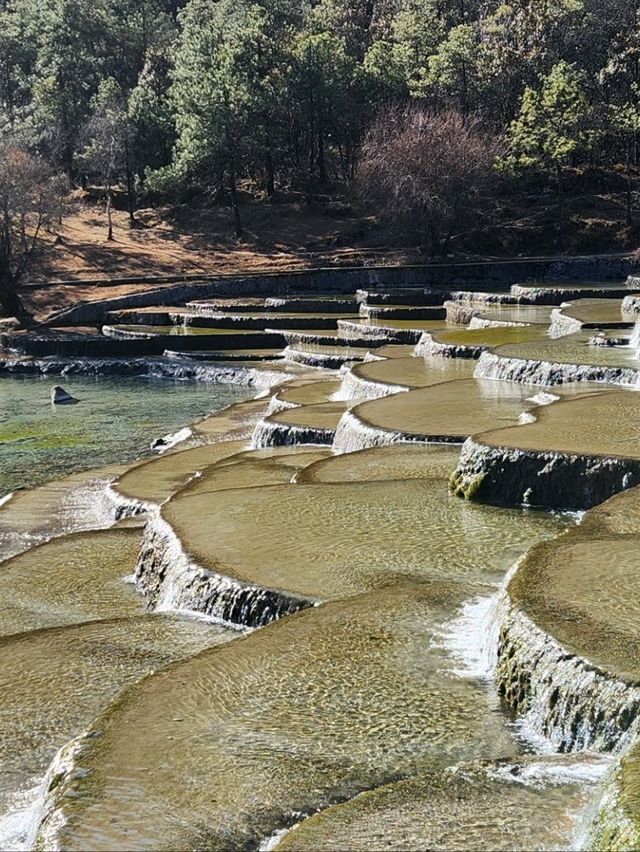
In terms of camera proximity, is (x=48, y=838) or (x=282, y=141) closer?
(x=48, y=838)

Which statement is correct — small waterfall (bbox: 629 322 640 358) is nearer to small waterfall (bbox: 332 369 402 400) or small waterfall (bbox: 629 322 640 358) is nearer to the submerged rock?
small waterfall (bbox: 332 369 402 400)

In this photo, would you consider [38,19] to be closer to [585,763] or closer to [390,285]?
[390,285]

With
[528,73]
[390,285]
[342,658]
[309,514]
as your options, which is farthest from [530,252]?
[342,658]

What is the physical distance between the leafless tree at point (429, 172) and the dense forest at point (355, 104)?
0.31ft

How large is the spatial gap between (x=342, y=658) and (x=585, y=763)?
224 cm

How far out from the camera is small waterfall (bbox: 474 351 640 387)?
19891 mm

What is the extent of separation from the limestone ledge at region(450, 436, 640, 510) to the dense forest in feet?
127

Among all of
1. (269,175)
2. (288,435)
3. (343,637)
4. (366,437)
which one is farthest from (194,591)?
(269,175)

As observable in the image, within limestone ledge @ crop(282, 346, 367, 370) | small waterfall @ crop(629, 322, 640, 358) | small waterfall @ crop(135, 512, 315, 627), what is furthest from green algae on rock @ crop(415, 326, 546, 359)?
small waterfall @ crop(135, 512, 315, 627)

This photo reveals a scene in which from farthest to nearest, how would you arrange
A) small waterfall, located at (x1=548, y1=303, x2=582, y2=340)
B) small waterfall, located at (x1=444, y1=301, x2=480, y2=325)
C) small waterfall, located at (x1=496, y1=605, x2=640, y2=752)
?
small waterfall, located at (x1=444, y1=301, x2=480, y2=325)
small waterfall, located at (x1=548, y1=303, x2=582, y2=340)
small waterfall, located at (x1=496, y1=605, x2=640, y2=752)

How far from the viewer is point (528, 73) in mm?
64250

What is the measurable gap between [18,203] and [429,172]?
60.1 ft

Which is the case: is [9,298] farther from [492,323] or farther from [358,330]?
[492,323]

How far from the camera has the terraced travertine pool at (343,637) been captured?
6.57 metres
